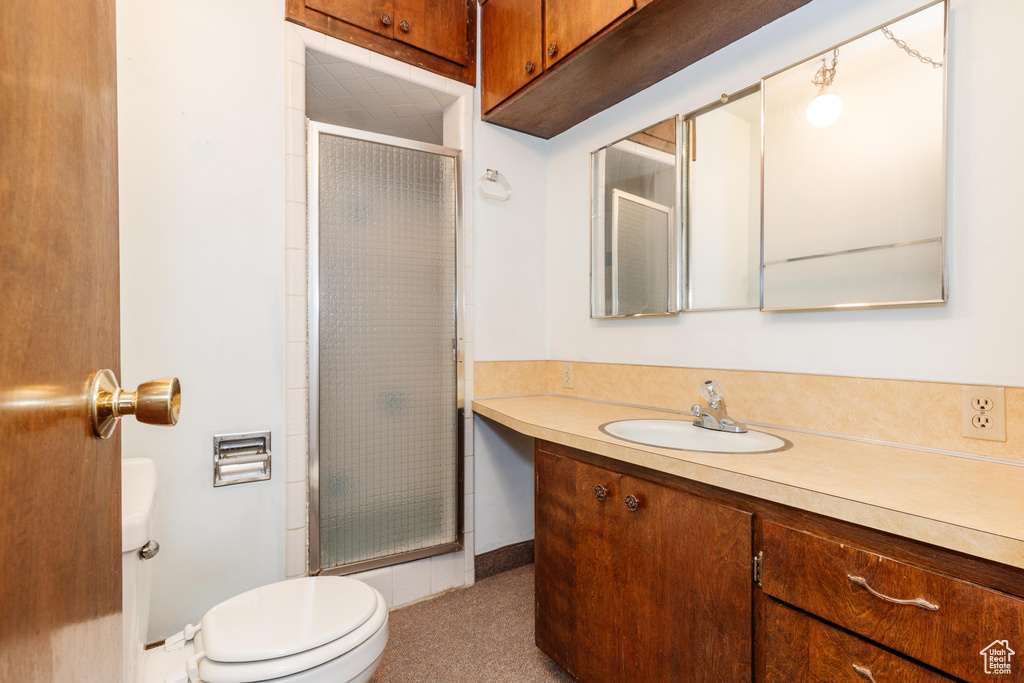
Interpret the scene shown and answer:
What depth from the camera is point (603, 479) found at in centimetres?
126

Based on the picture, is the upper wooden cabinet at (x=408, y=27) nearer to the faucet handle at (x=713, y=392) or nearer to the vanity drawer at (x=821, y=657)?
the faucet handle at (x=713, y=392)

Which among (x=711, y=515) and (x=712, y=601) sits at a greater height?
(x=711, y=515)

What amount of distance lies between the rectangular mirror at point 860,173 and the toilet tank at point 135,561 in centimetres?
171

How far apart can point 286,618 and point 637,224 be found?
174cm

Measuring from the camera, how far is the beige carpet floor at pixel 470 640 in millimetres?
1536

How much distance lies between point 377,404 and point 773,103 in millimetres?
1722

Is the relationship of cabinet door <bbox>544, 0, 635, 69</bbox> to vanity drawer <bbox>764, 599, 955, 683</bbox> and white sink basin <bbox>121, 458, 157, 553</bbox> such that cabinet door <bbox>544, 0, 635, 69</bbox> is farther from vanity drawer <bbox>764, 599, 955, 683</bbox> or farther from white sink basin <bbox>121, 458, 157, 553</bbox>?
white sink basin <bbox>121, 458, 157, 553</bbox>

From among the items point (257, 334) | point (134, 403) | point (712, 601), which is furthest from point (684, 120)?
point (134, 403)

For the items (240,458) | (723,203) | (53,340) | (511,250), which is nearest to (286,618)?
(240,458)

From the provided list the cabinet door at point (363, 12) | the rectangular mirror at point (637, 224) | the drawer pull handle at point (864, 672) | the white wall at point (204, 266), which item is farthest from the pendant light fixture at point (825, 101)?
the white wall at point (204, 266)

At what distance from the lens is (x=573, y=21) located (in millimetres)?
1636

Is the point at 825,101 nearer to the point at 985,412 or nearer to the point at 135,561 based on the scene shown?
the point at 985,412

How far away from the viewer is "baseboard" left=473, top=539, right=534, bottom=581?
2152 millimetres

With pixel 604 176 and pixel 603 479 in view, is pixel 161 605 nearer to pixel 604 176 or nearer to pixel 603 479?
pixel 603 479
